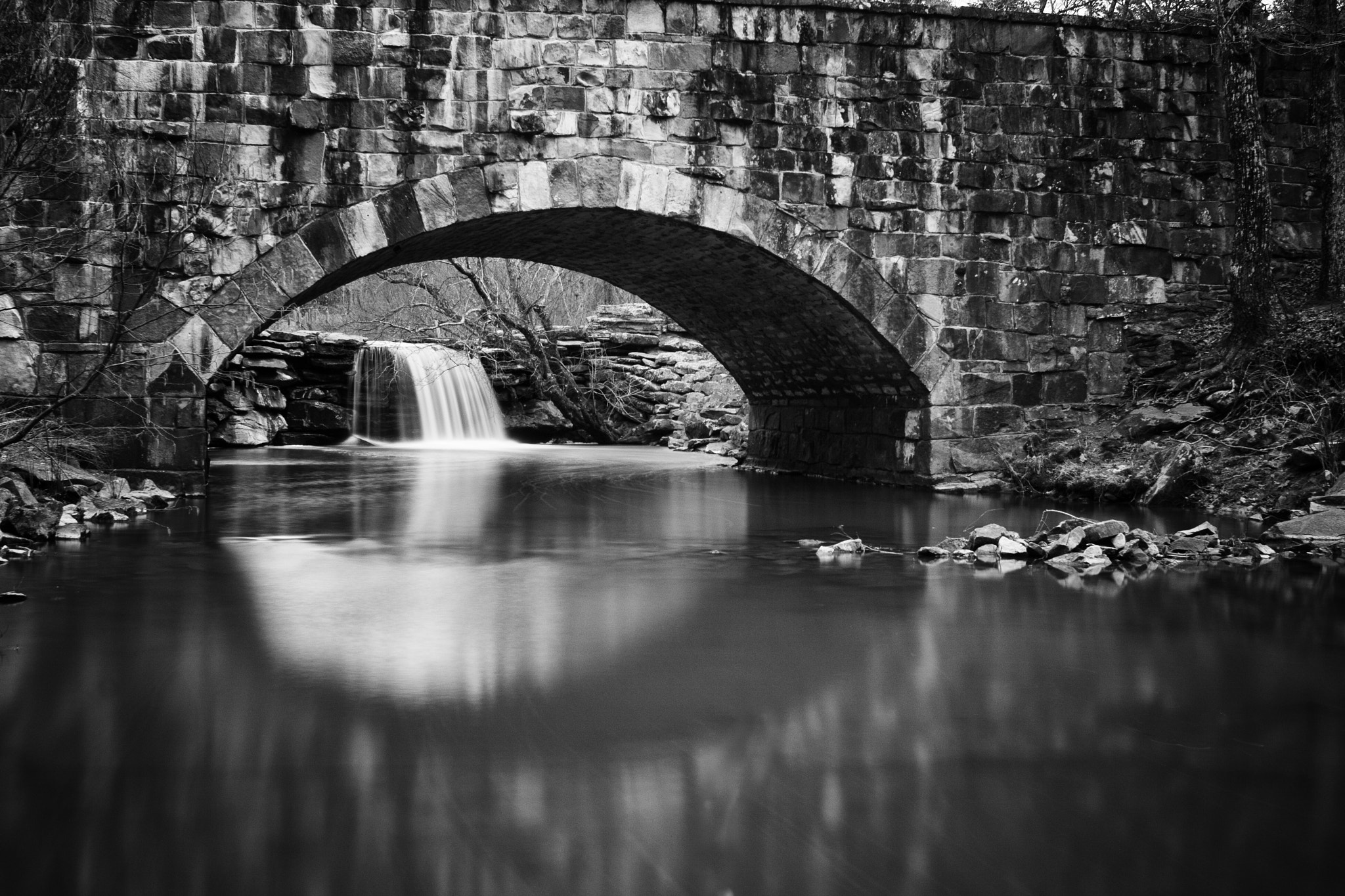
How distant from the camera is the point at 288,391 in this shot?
21344 mm

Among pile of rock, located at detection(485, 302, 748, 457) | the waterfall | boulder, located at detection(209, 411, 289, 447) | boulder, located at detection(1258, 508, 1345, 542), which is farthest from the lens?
pile of rock, located at detection(485, 302, 748, 457)

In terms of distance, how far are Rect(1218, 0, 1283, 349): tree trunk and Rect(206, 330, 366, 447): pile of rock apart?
50.9 ft

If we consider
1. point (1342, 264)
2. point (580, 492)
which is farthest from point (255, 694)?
point (1342, 264)

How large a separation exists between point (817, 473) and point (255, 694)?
9.91m

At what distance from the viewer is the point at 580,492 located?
37.0 ft

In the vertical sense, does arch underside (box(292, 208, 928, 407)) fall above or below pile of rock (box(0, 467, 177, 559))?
above

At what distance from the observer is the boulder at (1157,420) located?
9.52 metres

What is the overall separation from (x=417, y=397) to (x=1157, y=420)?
48.2 feet

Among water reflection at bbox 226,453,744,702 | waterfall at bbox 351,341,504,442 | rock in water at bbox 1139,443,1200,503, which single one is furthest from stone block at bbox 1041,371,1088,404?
waterfall at bbox 351,341,504,442

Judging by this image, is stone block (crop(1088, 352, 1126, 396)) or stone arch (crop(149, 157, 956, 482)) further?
stone block (crop(1088, 352, 1126, 396))

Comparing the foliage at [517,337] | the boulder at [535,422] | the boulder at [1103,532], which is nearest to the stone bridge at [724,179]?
the boulder at [1103,532]

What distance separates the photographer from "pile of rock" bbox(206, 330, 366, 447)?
67.1 feet

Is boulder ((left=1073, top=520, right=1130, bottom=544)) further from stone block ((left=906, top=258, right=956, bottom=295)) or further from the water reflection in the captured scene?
stone block ((left=906, top=258, right=956, bottom=295))

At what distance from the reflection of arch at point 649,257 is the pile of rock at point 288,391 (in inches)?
400
